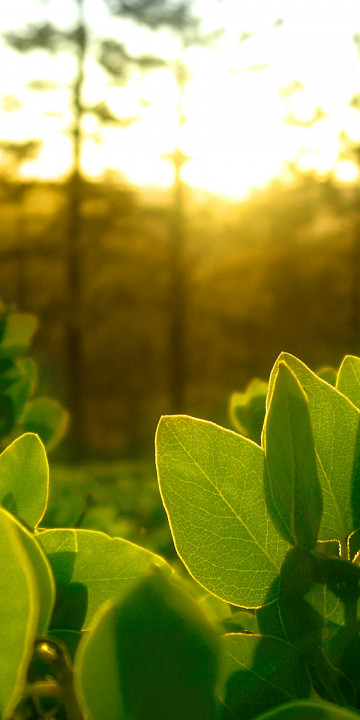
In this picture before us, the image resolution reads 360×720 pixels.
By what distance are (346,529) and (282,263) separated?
507 inches

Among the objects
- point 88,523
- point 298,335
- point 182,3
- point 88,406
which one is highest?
point 182,3

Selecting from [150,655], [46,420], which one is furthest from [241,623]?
[46,420]

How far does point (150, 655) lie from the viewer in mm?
208

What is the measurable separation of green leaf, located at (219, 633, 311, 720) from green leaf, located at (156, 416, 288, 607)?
0.03 metres

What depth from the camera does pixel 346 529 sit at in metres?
0.30

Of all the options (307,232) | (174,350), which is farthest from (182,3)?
(174,350)

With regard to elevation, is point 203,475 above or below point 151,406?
above

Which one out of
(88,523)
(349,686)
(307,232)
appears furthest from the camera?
(307,232)

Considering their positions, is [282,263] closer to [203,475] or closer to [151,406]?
[151,406]

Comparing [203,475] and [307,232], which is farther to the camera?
[307,232]

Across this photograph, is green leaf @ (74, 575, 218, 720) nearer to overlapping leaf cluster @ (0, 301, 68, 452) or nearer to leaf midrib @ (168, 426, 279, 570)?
leaf midrib @ (168, 426, 279, 570)

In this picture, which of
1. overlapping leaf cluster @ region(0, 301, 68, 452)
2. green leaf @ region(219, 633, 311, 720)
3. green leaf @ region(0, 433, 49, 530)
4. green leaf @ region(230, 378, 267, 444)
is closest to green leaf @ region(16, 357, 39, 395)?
overlapping leaf cluster @ region(0, 301, 68, 452)

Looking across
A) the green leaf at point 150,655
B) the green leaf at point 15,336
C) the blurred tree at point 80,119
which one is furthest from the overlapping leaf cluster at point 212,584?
the blurred tree at point 80,119

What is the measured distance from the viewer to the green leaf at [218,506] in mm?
282
